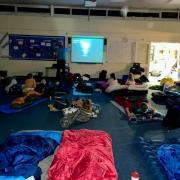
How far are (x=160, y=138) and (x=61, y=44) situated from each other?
712 cm

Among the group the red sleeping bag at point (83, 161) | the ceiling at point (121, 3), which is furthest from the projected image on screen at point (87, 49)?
the red sleeping bag at point (83, 161)

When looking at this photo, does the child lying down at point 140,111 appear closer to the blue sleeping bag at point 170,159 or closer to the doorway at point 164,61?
the blue sleeping bag at point 170,159

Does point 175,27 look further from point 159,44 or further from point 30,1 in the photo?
point 30,1

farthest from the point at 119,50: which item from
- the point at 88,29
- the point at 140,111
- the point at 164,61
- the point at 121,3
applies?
the point at 140,111

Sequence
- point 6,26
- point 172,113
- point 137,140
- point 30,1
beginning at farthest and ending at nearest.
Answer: point 6,26 → point 30,1 → point 172,113 → point 137,140

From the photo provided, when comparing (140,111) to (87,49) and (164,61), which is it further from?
(164,61)

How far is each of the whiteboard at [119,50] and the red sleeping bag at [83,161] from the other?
762 cm

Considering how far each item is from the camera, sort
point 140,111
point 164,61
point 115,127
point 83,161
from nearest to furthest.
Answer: point 83,161 → point 115,127 → point 140,111 → point 164,61

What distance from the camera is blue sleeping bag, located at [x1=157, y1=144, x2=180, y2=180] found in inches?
138

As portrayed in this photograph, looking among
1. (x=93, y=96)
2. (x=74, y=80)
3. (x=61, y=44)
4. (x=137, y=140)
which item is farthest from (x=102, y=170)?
(x=61, y=44)

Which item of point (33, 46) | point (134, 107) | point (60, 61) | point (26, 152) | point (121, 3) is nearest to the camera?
point (26, 152)

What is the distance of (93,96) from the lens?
8414 mm

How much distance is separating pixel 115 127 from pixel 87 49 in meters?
6.19

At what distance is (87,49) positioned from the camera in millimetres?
11266
